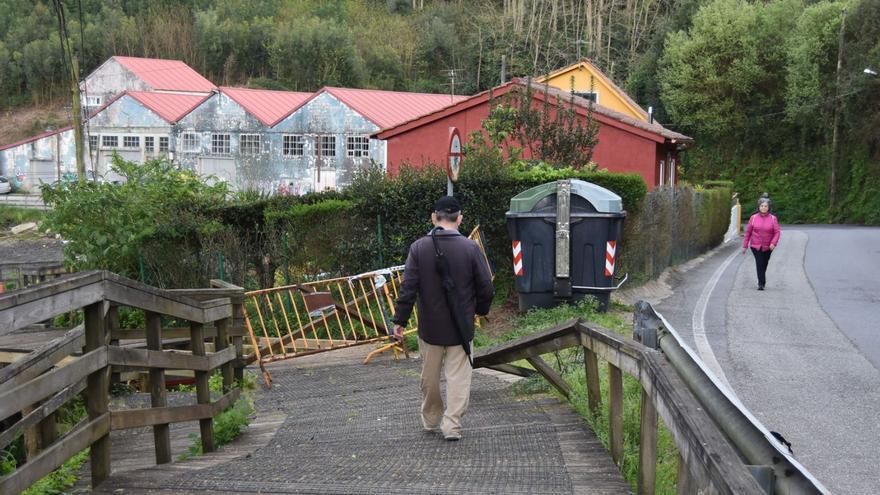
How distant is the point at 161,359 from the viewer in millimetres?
6625

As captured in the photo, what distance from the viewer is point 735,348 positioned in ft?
41.3

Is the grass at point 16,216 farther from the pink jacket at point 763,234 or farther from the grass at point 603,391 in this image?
the grass at point 603,391

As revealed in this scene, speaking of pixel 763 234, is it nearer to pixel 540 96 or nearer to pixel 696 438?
pixel 540 96

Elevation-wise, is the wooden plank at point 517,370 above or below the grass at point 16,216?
below

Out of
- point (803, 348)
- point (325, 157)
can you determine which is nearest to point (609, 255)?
point (803, 348)

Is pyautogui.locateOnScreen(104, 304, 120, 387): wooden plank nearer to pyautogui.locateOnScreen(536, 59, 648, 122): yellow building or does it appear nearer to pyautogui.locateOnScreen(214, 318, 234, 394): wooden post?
pyautogui.locateOnScreen(214, 318, 234, 394): wooden post

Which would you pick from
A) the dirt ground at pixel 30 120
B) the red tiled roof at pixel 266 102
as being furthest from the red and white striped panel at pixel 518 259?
the dirt ground at pixel 30 120

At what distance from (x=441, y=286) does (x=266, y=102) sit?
50.8 m

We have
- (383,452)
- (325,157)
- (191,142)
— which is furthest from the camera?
(191,142)

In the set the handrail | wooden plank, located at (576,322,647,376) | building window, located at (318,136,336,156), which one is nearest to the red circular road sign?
wooden plank, located at (576,322,647,376)

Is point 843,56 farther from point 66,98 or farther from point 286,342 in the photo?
point 66,98

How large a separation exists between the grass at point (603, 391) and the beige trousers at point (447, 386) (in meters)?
0.92

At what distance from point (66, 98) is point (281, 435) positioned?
8909 centimetres

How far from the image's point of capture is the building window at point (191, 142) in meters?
55.8
